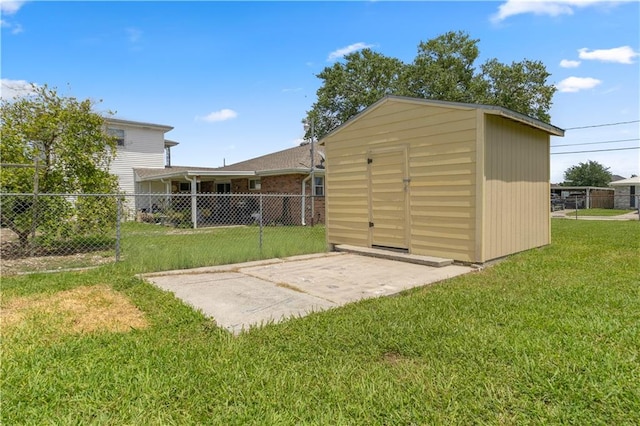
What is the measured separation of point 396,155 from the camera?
22.4 feet

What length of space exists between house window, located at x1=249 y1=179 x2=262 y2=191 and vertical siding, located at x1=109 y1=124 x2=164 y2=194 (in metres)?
6.75

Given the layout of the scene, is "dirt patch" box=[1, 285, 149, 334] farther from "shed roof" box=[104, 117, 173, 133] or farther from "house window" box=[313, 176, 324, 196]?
"shed roof" box=[104, 117, 173, 133]

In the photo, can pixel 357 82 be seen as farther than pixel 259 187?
Yes

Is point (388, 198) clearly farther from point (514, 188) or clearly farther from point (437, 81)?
point (437, 81)

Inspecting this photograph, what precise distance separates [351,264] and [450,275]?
1.67 metres

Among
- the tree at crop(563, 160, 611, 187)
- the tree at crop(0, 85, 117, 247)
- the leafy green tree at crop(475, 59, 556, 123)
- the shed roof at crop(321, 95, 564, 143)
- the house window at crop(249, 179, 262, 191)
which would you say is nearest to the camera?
the shed roof at crop(321, 95, 564, 143)

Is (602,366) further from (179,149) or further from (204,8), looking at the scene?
(179,149)

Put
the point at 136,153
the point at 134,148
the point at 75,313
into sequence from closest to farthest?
the point at 75,313, the point at 134,148, the point at 136,153

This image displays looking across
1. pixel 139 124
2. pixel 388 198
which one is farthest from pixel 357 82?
pixel 388 198

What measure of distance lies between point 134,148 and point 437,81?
57.1ft

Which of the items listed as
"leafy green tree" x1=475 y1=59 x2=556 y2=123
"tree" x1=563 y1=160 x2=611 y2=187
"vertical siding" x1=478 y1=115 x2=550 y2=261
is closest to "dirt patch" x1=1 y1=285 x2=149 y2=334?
"vertical siding" x1=478 y1=115 x2=550 y2=261

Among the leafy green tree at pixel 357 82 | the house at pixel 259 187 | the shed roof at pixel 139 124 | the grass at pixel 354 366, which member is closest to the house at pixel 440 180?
the grass at pixel 354 366

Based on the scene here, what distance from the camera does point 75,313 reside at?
3.61m

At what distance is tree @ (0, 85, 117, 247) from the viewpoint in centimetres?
720
